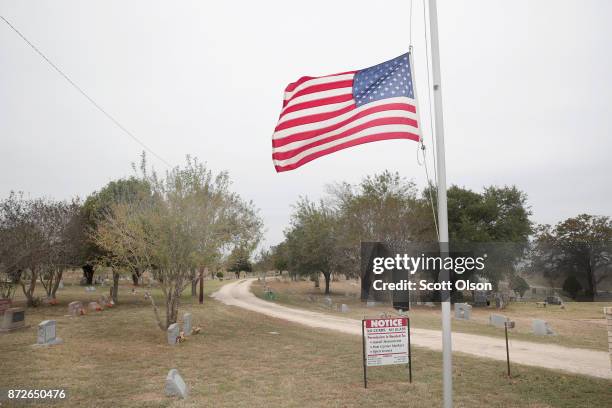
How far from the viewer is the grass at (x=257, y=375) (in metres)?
8.66

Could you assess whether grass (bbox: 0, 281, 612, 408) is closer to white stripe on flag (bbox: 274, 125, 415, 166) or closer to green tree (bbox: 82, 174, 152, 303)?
white stripe on flag (bbox: 274, 125, 415, 166)

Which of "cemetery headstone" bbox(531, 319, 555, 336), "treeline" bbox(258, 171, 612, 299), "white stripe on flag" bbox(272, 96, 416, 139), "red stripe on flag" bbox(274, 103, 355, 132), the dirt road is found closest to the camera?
"white stripe on flag" bbox(272, 96, 416, 139)

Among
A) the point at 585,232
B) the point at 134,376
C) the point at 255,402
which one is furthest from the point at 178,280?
the point at 585,232

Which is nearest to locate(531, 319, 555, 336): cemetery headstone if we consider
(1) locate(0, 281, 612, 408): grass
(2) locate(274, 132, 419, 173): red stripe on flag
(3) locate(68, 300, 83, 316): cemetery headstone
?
(1) locate(0, 281, 612, 408): grass

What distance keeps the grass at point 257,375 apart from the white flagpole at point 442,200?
369 cm

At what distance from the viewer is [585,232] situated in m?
53.3

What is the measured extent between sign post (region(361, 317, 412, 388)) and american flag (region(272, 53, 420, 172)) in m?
4.80

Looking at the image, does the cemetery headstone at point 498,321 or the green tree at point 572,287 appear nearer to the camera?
the cemetery headstone at point 498,321

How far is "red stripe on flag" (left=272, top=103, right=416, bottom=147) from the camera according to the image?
5980 mm

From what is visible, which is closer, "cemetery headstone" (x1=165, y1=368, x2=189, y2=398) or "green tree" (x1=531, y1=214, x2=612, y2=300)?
"cemetery headstone" (x1=165, y1=368, x2=189, y2=398)

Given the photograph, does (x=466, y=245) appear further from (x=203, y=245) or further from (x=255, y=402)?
(x=255, y=402)

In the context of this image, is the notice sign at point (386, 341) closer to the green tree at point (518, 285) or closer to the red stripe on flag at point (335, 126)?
the red stripe on flag at point (335, 126)

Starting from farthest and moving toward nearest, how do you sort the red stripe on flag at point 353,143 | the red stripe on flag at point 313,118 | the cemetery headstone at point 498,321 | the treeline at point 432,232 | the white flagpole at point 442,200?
the treeline at point 432,232, the cemetery headstone at point 498,321, the red stripe on flag at point 313,118, the red stripe on flag at point 353,143, the white flagpole at point 442,200

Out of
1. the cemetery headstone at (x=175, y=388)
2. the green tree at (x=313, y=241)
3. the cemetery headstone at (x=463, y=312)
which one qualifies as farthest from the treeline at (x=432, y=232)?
the cemetery headstone at (x=175, y=388)
